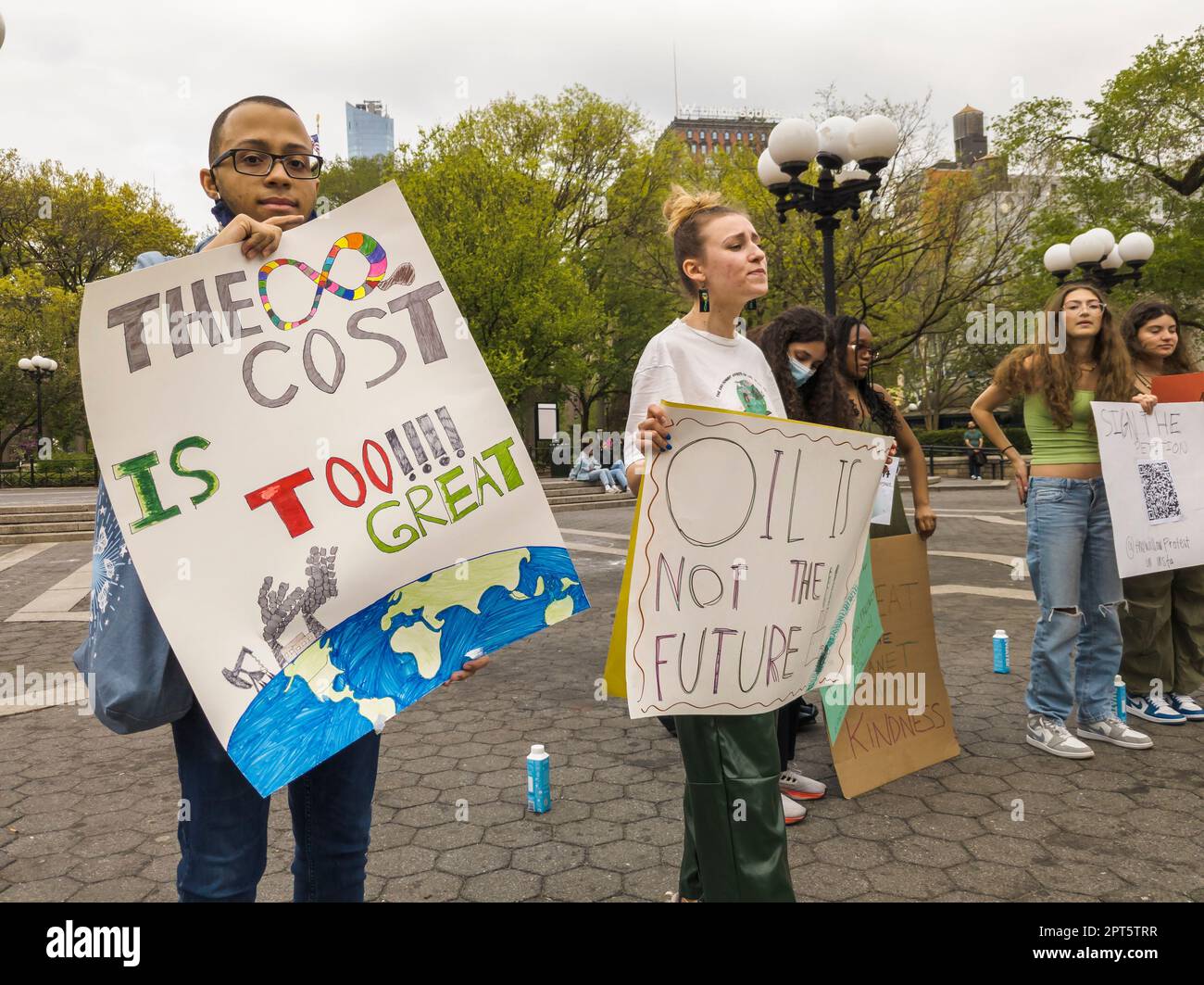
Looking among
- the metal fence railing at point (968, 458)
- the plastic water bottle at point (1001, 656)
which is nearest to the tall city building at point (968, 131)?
the metal fence railing at point (968, 458)

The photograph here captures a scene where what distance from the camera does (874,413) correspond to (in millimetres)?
3746

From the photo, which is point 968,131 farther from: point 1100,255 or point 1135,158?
point 1100,255

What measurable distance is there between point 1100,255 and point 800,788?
9722 mm

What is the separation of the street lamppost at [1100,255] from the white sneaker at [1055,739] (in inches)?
323

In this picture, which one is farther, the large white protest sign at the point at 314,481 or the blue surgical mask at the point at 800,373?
the blue surgical mask at the point at 800,373

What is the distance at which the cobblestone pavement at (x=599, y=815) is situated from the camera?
274 cm

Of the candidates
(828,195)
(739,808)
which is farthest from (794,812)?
(828,195)

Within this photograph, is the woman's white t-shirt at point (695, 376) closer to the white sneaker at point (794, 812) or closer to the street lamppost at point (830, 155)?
the white sneaker at point (794, 812)

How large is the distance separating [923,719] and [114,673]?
10.3 ft

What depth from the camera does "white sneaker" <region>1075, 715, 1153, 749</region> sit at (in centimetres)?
386

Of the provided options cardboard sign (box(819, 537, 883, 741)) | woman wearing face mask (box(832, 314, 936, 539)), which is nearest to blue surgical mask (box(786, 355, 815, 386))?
woman wearing face mask (box(832, 314, 936, 539))

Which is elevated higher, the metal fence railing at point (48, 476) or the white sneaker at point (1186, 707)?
the metal fence railing at point (48, 476)

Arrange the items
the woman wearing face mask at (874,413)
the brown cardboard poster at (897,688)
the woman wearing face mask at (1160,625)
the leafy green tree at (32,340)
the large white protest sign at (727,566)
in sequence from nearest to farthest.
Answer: the large white protest sign at (727,566) → the brown cardboard poster at (897,688) → the woman wearing face mask at (874,413) → the woman wearing face mask at (1160,625) → the leafy green tree at (32,340)
